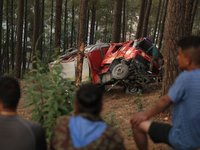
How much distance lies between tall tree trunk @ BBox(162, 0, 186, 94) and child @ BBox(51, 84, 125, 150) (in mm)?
3729

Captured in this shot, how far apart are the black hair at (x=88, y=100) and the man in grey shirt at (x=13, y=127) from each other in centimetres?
53

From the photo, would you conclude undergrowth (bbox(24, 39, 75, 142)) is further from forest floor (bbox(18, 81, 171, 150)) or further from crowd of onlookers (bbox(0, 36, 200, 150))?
forest floor (bbox(18, 81, 171, 150))

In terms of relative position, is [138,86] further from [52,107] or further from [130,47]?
[52,107]

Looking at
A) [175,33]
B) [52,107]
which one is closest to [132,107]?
[175,33]

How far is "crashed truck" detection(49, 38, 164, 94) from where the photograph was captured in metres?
9.04

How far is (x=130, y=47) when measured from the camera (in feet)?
31.6

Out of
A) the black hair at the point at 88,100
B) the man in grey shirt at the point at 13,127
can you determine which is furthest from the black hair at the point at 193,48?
the man in grey shirt at the point at 13,127

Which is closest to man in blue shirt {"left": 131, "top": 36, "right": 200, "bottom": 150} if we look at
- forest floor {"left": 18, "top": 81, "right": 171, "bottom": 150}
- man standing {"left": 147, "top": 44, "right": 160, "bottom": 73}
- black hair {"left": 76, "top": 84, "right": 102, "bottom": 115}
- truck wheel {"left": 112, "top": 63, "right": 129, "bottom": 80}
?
black hair {"left": 76, "top": 84, "right": 102, "bottom": 115}

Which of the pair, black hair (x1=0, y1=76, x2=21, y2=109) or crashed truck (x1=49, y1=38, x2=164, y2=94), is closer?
black hair (x1=0, y1=76, x2=21, y2=109)

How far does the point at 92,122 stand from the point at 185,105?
1.06 m

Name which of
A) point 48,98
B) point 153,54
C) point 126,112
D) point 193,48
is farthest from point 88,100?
point 153,54

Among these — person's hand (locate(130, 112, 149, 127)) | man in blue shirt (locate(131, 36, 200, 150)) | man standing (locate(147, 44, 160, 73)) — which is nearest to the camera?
man in blue shirt (locate(131, 36, 200, 150))

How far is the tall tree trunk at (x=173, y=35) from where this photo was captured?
17.2ft

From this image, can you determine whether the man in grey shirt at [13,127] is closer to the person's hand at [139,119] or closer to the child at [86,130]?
the child at [86,130]
